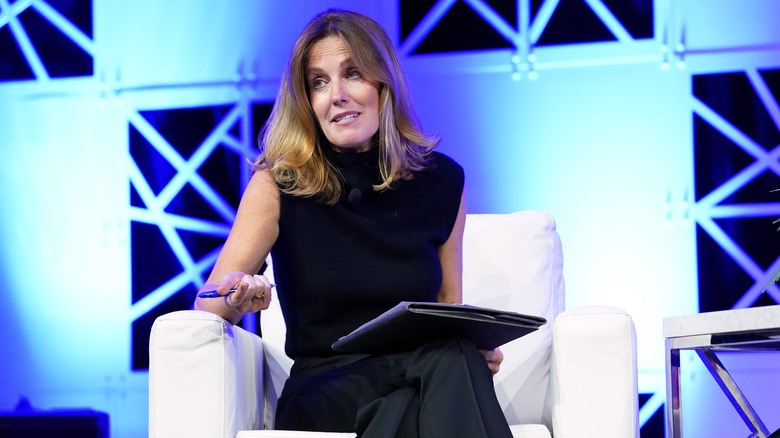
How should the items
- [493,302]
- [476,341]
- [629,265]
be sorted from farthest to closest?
1. [629,265]
2. [493,302]
3. [476,341]

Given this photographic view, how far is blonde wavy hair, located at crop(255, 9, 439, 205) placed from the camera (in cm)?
181

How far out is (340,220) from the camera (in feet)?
5.92

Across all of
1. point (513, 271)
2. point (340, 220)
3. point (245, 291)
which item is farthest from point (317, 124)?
point (513, 271)

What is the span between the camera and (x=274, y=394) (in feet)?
6.55

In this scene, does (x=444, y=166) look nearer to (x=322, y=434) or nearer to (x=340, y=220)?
(x=340, y=220)

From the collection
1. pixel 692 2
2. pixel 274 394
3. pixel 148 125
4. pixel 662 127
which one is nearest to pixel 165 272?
pixel 148 125

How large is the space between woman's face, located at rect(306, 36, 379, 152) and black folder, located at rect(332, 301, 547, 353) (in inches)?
22.0

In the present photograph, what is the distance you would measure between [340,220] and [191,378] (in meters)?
0.48

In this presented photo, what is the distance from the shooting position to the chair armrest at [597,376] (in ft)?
4.92

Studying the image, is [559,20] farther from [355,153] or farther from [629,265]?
[355,153]

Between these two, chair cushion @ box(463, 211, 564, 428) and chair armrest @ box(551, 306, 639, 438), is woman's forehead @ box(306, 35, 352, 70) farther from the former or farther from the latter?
chair armrest @ box(551, 306, 639, 438)

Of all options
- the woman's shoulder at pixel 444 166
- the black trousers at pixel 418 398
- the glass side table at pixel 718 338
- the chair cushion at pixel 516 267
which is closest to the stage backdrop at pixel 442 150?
the chair cushion at pixel 516 267

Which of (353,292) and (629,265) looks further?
(629,265)

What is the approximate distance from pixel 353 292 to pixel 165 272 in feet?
4.74
